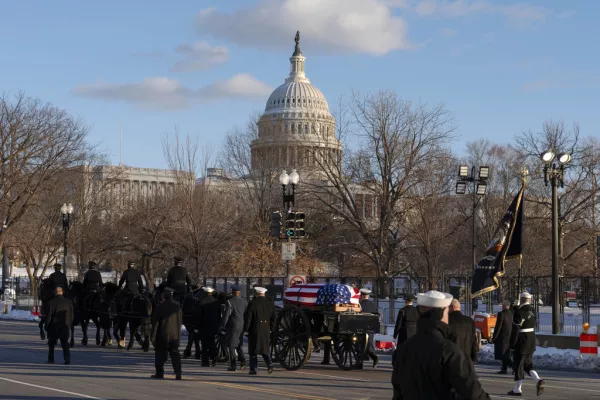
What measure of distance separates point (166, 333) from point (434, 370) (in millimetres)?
11418

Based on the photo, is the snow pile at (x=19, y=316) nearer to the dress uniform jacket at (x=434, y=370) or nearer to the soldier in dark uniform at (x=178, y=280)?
the soldier in dark uniform at (x=178, y=280)

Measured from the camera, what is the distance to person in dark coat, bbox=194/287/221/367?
68.4 ft

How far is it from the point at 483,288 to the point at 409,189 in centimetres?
2406

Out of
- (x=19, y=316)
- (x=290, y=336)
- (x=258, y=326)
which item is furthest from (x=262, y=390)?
(x=19, y=316)

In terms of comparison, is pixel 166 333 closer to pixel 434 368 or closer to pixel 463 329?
pixel 463 329

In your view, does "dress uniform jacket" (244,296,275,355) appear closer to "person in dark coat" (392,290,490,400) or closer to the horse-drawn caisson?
the horse-drawn caisson

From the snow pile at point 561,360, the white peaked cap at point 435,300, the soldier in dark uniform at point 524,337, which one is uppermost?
the white peaked cap at point 435,300

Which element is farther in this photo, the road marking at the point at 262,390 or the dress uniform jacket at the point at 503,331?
the dress uniform jacket at the point at 503,331

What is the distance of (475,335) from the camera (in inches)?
603

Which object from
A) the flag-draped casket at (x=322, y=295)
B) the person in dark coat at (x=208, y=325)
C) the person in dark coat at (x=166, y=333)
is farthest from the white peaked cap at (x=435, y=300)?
the person in dark coat at (x=208, y=325)

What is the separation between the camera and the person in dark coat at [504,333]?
64.4 ft

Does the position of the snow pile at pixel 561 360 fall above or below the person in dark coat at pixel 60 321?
below

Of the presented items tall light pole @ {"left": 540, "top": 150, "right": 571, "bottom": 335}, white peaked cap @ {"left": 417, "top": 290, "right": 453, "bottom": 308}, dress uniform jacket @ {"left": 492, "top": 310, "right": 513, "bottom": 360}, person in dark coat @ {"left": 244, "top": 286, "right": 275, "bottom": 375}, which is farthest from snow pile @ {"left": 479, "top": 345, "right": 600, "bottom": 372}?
white peaked cap @ {"left": 417, "top": 290, "right": 453, "bottom": 308}

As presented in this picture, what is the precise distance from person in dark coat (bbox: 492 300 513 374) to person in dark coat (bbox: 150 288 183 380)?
20.2ft
